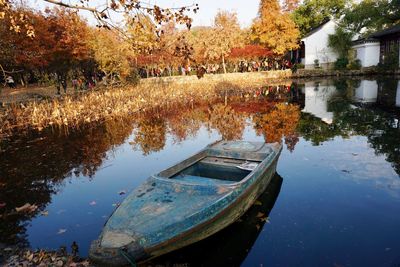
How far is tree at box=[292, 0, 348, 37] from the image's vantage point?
A: 46.2 m

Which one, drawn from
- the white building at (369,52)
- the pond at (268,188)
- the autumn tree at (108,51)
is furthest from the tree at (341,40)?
the pond at (268,188)

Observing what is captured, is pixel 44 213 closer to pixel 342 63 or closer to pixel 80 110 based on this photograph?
pixel 80 110

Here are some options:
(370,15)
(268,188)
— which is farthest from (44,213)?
(370,15)

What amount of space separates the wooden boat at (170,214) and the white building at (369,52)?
127ft

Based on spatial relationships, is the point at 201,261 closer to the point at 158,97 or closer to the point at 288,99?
the point at 288,99

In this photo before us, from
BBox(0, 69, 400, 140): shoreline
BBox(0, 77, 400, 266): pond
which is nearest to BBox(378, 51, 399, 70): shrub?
BBox(0, 69, 400, 140): shoreline

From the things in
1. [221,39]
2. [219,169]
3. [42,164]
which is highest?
[221,39]

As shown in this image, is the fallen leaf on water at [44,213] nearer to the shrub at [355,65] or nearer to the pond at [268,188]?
the pond at [268,188]

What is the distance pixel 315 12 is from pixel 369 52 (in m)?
13.5

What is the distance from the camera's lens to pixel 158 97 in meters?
24.6

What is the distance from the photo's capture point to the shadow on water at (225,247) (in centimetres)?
480

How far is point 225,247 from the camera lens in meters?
5.20

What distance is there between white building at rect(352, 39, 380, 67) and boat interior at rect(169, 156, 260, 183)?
1515 inches

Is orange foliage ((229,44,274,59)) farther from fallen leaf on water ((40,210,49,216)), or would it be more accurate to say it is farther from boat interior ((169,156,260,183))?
fallen leaf on water ((40,210,49,216))
